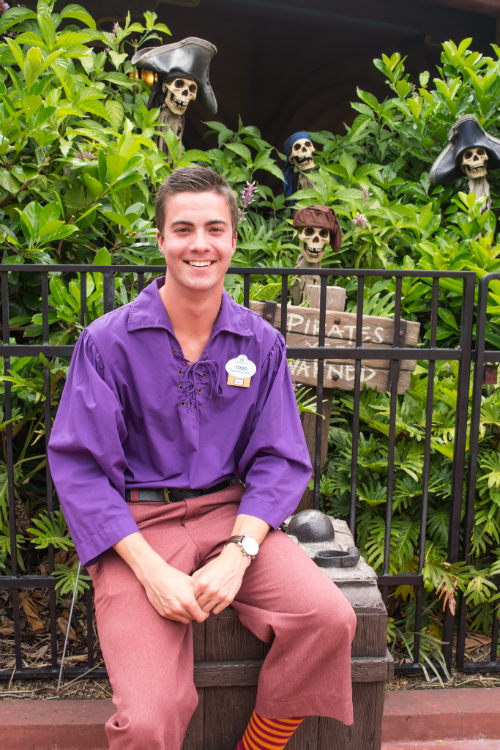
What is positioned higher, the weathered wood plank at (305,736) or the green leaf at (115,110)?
the green leaf at (115,110)

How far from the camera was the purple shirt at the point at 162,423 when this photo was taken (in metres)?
1.54

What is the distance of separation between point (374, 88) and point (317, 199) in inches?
151

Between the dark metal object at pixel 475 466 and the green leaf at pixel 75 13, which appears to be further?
the green leaf at pixel 75 13

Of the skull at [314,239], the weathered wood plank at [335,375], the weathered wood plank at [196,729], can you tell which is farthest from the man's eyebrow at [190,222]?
the skull at [314,239]

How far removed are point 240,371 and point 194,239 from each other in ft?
1.28

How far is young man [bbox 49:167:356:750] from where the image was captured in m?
1.46

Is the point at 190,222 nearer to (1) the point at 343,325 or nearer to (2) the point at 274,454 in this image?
(2) the point at 274,454

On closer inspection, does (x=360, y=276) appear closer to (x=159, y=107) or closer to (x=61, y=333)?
(x=61, y=333)

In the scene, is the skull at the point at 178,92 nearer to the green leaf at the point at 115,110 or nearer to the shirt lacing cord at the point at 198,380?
the green leaf at the point at 115,110

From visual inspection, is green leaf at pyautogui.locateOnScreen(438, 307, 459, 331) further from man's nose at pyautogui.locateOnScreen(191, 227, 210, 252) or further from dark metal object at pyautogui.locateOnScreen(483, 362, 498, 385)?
man's nose at pyautogui.locateOnScreen(191, 227, 210, 252)

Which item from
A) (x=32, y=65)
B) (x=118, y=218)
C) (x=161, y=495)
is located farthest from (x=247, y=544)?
(x=32, y=65)

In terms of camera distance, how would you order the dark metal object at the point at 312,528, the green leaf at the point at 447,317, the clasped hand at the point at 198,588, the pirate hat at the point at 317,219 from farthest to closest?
the green leaf at the point at 447,317 → the pirate hat at the point at 317,219 → the dark metal object at the point at 312,528 → the clasped hand at the point at 198,588

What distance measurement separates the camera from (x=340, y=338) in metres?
2.35

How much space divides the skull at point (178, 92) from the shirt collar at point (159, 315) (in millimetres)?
2340
